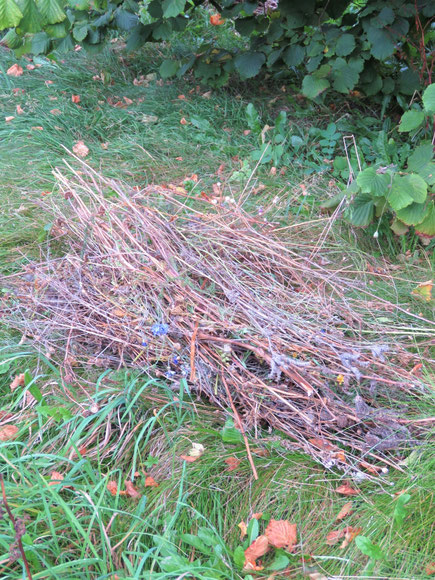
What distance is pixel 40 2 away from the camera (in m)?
1.99

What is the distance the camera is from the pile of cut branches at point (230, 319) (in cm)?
166

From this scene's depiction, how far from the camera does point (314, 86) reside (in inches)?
119

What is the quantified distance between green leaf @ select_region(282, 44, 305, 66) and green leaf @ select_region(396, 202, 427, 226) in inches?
57.3

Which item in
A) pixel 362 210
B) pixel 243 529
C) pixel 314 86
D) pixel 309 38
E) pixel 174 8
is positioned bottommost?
pixel 243 529

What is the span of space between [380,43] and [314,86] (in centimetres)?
39

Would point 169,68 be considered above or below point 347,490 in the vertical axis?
above

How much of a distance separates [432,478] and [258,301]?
31.3 inches

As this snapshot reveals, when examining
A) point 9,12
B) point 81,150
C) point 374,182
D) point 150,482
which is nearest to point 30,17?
point 9,12

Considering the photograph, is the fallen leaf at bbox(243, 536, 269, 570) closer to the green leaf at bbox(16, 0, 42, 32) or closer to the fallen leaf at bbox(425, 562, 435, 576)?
the fallen leaf at bbox(425, 562, 435, 576)

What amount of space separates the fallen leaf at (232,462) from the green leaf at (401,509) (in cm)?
44

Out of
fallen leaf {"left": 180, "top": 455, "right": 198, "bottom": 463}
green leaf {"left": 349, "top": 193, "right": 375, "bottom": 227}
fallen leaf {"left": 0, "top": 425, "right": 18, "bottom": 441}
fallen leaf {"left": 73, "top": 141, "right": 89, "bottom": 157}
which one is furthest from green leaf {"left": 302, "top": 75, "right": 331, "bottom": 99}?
fallen leaf {"left": 0, "top": 425, "right": 18, "bottom": 441}

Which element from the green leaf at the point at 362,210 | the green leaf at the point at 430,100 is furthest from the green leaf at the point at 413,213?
the green leaf at the point at 430,100

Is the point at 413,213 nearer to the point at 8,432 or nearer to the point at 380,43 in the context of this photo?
the point at 380,43

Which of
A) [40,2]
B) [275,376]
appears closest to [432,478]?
[275,376]
